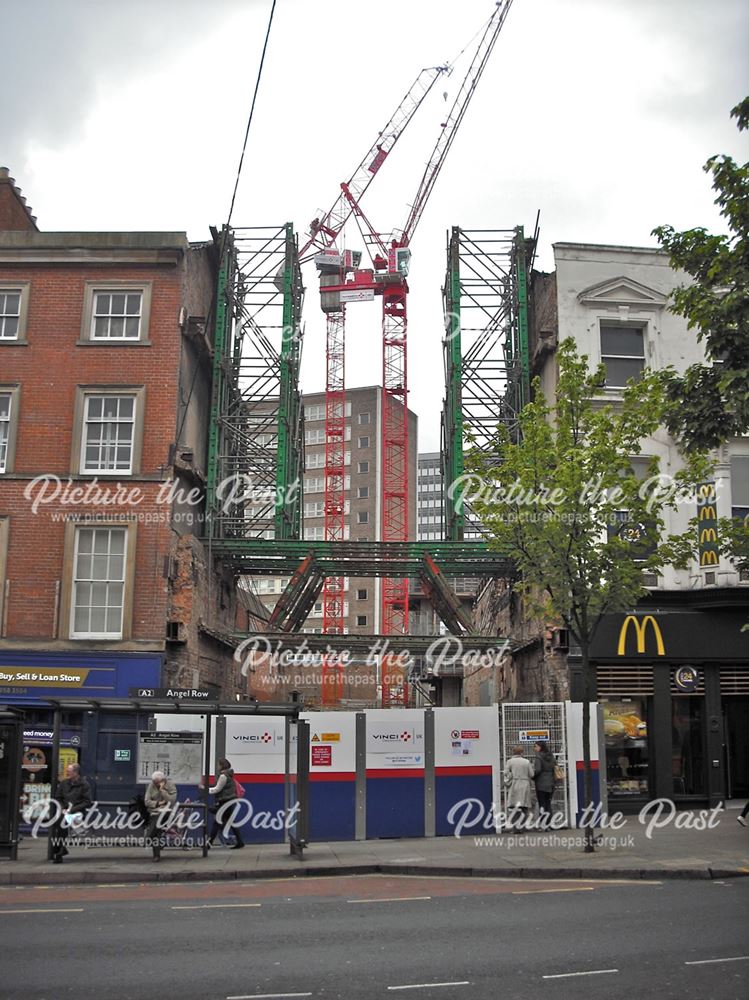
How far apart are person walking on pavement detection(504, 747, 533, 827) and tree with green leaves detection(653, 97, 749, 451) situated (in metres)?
7.50

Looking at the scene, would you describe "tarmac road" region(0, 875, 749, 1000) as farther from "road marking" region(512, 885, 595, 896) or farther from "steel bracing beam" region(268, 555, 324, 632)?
"steel bracing beam" region(268, 555, 324, 632)

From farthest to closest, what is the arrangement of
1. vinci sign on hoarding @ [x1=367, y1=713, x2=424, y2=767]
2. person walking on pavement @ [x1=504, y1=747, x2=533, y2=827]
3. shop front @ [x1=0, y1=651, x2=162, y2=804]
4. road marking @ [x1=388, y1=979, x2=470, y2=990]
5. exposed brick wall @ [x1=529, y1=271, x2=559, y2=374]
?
exposed brick wall @ [x1=529, y1=271, x2=559, y2=374]
vinci sign on hoarding @ [x1=367, y1=713, x2=424, y2=767]
person walking on pavement @ [x1=504, y1=747, x2=533, y2=827]
shop front @ [x1=0, y1=651, x2=162, y2=804]
road marking @ [x1=388, y1=979, x2=470, y2=990]

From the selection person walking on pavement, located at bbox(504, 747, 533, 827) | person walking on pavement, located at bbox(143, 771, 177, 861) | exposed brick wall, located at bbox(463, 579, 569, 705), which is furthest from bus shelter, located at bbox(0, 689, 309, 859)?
exposed brick wall, located at bbox(463, 579, 569, 705)

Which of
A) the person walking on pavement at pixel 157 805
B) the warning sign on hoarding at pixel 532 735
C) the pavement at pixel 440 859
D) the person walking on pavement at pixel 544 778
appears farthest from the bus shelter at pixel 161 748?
the person walking on pavement at pixel 544 778

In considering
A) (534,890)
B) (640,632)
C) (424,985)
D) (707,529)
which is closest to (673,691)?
(640,632)

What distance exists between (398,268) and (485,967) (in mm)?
53683

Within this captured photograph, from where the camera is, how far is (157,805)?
56.4 ft

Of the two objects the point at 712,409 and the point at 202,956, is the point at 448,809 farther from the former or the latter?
the point at 202,956

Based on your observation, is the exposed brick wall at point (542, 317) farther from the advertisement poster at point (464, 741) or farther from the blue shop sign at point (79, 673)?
the blue shop sign at point (79, 673)

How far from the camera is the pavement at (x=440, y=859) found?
15.3m

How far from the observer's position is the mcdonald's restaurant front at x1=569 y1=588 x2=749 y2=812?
77.2ft

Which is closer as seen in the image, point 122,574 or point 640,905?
point 640,905

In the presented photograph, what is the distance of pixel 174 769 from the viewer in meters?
18.5

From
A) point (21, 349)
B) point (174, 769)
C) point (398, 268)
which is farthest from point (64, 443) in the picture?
point (398, 268)
